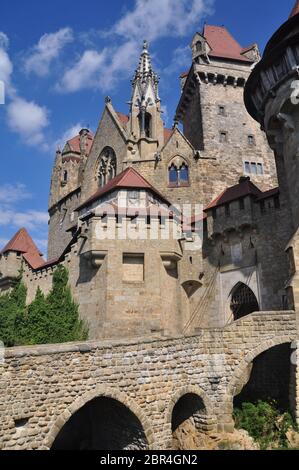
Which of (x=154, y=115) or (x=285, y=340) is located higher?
(x=154, y=115)

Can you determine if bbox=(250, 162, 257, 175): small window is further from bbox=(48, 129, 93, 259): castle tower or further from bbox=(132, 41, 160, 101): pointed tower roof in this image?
bbox=(48, 129, 93, 259): castle tower

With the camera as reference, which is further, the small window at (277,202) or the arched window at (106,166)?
the arched window at (106,166)

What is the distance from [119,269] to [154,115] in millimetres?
16520

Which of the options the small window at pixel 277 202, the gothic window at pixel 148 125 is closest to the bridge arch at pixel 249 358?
the small window at pixel 277 202

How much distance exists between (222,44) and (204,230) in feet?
67.8

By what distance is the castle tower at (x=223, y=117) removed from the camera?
29453 millimetres

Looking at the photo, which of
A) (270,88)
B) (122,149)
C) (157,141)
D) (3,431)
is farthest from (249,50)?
(3,431)

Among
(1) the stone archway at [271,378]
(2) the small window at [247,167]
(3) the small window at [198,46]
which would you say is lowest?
(1) the stone archway at [271,378]

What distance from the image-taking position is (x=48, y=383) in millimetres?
10102

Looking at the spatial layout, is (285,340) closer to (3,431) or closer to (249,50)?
(3,431)

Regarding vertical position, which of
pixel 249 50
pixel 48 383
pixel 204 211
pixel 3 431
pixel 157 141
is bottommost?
pixel 3 431

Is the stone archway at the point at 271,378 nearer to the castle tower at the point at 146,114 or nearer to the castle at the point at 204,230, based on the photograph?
the castle at the point at 204,230

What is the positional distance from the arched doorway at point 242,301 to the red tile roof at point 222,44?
21.1 metres

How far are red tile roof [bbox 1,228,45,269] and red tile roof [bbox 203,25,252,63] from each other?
21.8 metres
